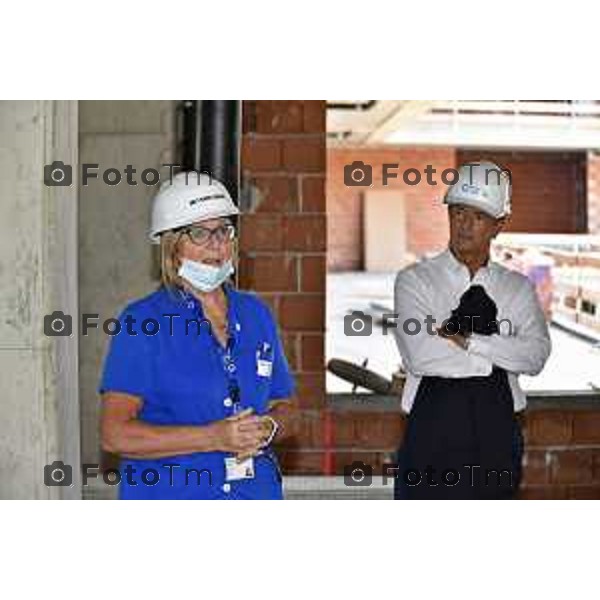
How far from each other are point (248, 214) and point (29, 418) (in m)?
1.44

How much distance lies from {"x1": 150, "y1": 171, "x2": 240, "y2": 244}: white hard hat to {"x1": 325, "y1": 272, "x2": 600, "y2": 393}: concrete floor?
8.61 ft

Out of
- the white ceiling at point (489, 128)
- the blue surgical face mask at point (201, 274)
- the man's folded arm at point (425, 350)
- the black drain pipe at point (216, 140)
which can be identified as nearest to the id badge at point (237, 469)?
the blue surgical face mask at point (201, 274)

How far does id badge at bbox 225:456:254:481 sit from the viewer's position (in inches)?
91.2

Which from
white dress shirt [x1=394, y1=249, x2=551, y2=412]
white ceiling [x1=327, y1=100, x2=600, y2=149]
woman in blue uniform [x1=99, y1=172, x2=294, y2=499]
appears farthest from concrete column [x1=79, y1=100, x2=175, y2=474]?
white ceiling [x1=327, y1=100, x2=600, y2=149]

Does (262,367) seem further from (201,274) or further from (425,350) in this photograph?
(425,350)

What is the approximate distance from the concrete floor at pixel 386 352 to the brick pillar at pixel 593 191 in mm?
5514

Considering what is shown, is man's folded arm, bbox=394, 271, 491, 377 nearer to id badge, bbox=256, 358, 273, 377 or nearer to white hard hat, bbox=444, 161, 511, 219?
white hard hat, bbox=444, 161, 511, 219

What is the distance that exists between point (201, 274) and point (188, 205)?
156 millimetres

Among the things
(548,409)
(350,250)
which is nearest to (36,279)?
(548,409)

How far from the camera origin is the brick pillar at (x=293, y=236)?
13.5 ft

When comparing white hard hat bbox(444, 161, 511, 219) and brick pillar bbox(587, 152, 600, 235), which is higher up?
brick pillar bbox(587, 152, 600, 235)

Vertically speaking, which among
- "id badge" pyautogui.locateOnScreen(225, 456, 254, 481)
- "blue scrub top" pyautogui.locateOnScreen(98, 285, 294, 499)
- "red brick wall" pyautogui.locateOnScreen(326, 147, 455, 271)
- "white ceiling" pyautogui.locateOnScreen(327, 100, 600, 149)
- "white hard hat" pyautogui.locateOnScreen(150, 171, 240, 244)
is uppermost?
"white ceiling" pyautogui.locateOnScreen(327, 100, 600, 149)

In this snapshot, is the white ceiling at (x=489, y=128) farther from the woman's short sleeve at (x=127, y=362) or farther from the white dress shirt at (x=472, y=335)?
the woman's short sleeve at (x=127, y=362)

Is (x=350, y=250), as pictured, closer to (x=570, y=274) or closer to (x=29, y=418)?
(x=570, y=274)
